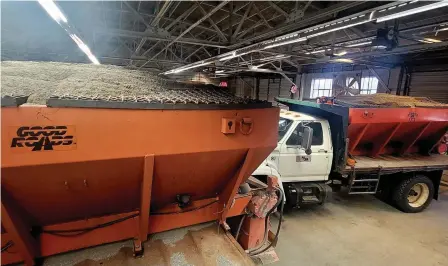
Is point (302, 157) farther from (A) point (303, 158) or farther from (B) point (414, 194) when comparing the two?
(B) point (414, 194)

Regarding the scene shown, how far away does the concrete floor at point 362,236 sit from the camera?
428 cm

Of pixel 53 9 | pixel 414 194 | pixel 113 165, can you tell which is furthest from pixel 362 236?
pixel 53 9

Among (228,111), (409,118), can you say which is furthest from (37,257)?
(409,118)

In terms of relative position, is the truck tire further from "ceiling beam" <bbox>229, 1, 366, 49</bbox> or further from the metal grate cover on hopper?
the metal grate cover on hopper

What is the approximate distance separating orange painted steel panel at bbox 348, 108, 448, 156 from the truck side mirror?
112 cm

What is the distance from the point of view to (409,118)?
5840mm

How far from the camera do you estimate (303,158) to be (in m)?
5.47

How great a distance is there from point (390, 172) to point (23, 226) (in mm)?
6771

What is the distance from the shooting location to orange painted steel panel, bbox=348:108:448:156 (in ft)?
18.3

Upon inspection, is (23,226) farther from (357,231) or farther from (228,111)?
(357,231)

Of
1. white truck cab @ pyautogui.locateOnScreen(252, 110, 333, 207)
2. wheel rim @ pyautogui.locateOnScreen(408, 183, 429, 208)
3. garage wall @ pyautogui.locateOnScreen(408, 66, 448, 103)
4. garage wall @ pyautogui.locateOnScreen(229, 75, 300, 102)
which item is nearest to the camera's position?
white truck cab @ pyautogui.locateOnScreen(252, 110, 333, 207)

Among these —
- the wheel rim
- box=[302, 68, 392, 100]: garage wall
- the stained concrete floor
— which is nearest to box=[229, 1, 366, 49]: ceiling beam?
the stained concrete floor

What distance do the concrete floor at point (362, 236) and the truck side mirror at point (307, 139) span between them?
1.64m

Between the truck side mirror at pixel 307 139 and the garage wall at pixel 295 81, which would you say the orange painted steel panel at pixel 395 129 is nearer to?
the truck side mirror at pixel 307 139
